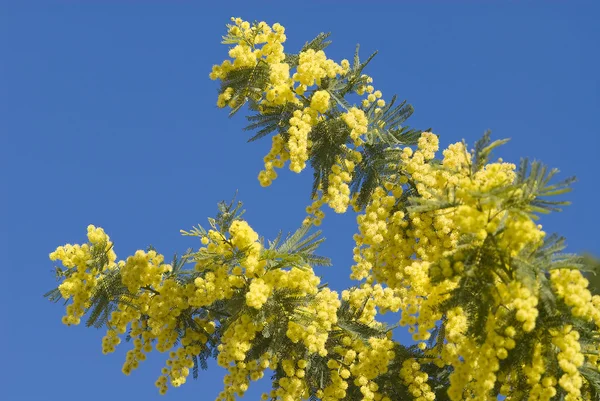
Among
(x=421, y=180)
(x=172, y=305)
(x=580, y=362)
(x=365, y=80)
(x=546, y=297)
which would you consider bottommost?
(x=580, y=362)

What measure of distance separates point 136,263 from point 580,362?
5.21m

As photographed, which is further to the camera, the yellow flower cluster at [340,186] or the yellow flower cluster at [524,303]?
the yellow flower cluster at [340,186]

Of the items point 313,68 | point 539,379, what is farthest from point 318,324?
point 313,68

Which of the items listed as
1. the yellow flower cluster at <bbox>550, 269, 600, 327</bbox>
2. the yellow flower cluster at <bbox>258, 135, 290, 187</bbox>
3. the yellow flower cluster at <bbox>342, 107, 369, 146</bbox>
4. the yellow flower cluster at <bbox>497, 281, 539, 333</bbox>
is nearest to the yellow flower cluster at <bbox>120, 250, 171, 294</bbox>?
the yellow flower cluster at <bbox>258, 135, 290, 187</bbox>

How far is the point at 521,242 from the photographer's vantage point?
6805 millimetres

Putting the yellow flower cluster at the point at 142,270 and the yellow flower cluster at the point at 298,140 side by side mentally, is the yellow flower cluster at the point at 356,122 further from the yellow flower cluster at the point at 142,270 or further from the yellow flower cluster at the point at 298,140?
the yellow flower cluster at the point at 142,270

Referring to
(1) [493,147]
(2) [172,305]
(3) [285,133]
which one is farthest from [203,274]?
(1) [493,147]

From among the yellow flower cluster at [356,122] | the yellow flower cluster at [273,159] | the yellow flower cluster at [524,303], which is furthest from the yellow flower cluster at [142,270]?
the yellow flower cluster at [524,303]

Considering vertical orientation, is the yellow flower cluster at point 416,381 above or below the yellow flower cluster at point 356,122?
below

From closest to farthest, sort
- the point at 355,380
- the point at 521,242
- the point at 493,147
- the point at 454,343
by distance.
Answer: the point at 521,242 < the point at 493,147 < the point at 454,343 < the point at 355,380

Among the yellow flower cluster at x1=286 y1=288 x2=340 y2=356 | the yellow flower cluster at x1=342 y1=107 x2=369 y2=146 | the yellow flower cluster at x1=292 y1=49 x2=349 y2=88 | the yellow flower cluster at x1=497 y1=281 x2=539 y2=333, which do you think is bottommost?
the yellow flower cluster at x1=497 y1=281 x2=539 y2=333

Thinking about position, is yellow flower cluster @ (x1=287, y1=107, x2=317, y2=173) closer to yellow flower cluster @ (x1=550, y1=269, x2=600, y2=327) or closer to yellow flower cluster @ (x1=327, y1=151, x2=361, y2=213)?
yellow flower cluster @ (x1=327, y1=151, x2=361, y2=213)

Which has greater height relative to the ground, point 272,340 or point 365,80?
point 365,80

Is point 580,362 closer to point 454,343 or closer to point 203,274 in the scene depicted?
point 454,343
